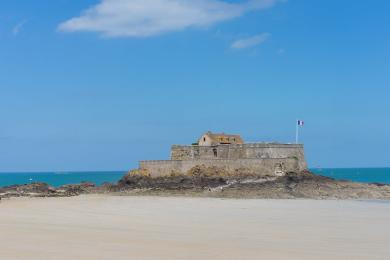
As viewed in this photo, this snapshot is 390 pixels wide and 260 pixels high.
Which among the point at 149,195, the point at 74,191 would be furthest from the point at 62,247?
the point at 74,191

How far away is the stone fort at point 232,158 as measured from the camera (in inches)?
1458

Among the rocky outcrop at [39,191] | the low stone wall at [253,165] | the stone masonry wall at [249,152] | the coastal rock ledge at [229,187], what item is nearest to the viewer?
the coastal rock ledge at [229,187]

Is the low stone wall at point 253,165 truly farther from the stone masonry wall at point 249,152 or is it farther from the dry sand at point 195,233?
the dry sand at point 195,233

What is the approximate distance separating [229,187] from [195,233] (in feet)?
61.6

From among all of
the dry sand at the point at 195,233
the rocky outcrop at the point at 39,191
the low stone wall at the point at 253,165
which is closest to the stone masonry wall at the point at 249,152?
the low stone wall at the point at 253,165

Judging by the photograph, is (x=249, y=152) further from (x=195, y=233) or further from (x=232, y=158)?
(x=195, y=233)

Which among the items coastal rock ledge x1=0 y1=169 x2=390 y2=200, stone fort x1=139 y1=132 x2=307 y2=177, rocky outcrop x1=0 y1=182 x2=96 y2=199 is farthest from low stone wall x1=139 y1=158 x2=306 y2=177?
rocky outcrop x1=0 y1=182 x2=96 y2=199

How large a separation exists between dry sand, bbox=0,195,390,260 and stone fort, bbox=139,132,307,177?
41.1 feet

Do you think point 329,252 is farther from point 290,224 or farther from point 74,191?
point 74,191

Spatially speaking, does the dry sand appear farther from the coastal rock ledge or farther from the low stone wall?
the low stone wall

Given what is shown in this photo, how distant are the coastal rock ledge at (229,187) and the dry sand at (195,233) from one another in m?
A: 7.80

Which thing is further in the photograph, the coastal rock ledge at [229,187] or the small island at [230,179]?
the small island at [230,179]

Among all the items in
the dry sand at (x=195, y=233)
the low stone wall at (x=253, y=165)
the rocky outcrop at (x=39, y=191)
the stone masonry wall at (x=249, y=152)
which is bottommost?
the dry sand at (x=195, y=233)

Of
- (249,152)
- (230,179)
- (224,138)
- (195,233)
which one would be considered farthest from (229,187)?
(195,233)
